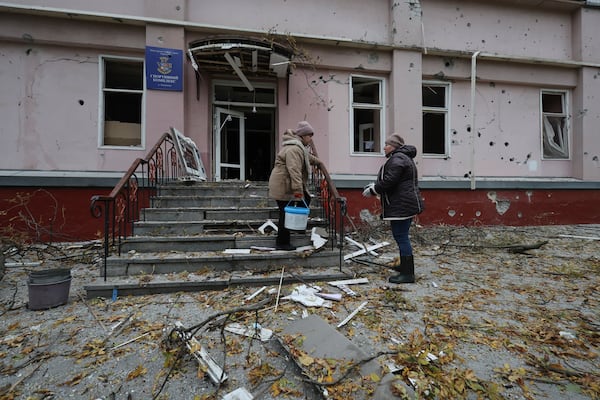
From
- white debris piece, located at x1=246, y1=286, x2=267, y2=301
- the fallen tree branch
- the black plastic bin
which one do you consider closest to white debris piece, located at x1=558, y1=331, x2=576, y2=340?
white debris piece, located at x1=246, y1=286, x2=267, y2=301

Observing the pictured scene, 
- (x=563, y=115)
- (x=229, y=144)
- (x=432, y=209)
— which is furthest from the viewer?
(x=563, y=115)

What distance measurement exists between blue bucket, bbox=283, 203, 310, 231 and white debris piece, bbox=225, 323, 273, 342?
1.39 metres

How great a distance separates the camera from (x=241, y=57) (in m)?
6.06

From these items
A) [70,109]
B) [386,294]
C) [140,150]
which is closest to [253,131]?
[140,150]

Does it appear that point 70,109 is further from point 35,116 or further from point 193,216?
point 193,216

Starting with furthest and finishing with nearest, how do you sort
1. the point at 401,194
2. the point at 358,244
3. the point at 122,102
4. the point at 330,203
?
the point at 122,102
the point at 358,244
the point at 330,203
the point at 401,194

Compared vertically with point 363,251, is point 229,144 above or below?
above

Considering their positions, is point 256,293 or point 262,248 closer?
point 256,293

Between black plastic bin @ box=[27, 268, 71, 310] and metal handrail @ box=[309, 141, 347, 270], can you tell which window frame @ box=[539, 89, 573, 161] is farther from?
black plastic bin @ box=[27, 268, 71, 310]

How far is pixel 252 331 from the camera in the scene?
253cm

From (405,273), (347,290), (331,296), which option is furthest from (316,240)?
(405,273)

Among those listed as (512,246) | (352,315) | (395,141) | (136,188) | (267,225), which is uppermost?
(395,141)

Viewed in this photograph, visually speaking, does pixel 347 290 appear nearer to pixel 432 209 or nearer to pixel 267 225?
pixel 267 225

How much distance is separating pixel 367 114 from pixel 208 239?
5.43m
